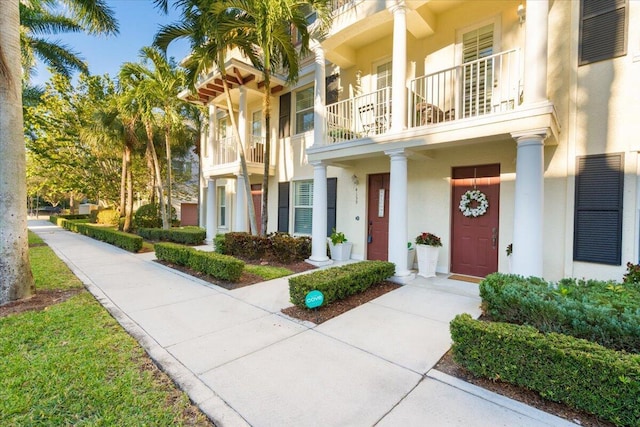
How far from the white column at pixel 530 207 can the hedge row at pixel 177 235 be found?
38.5 ft

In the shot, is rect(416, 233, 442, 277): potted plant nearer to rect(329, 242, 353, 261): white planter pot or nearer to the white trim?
rect(329, 242, 353, 261): white planter pot

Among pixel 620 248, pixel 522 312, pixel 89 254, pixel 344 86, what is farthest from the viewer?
pixel 89 254

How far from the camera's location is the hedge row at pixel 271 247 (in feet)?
28.7

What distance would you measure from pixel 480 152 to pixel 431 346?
195 inches

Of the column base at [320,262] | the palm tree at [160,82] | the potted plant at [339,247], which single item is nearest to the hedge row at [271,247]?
the column base at [320,262]

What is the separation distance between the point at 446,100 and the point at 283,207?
6585 millimetres

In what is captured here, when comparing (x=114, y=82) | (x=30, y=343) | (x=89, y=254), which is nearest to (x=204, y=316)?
(x=30, y=343)

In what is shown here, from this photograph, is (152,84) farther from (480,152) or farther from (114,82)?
(480,152)

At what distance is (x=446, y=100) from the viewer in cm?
771

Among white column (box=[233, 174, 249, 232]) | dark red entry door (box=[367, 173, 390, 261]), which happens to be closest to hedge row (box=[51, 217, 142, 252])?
white column (box=[233, 174, 249, 232])

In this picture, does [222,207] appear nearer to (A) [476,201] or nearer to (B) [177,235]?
(B) [177,235]

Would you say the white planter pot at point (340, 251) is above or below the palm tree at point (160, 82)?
below

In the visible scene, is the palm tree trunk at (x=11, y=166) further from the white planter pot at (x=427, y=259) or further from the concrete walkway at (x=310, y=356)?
the white planter pot at (x=427, y=259)

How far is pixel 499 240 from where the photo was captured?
662 centimetres
